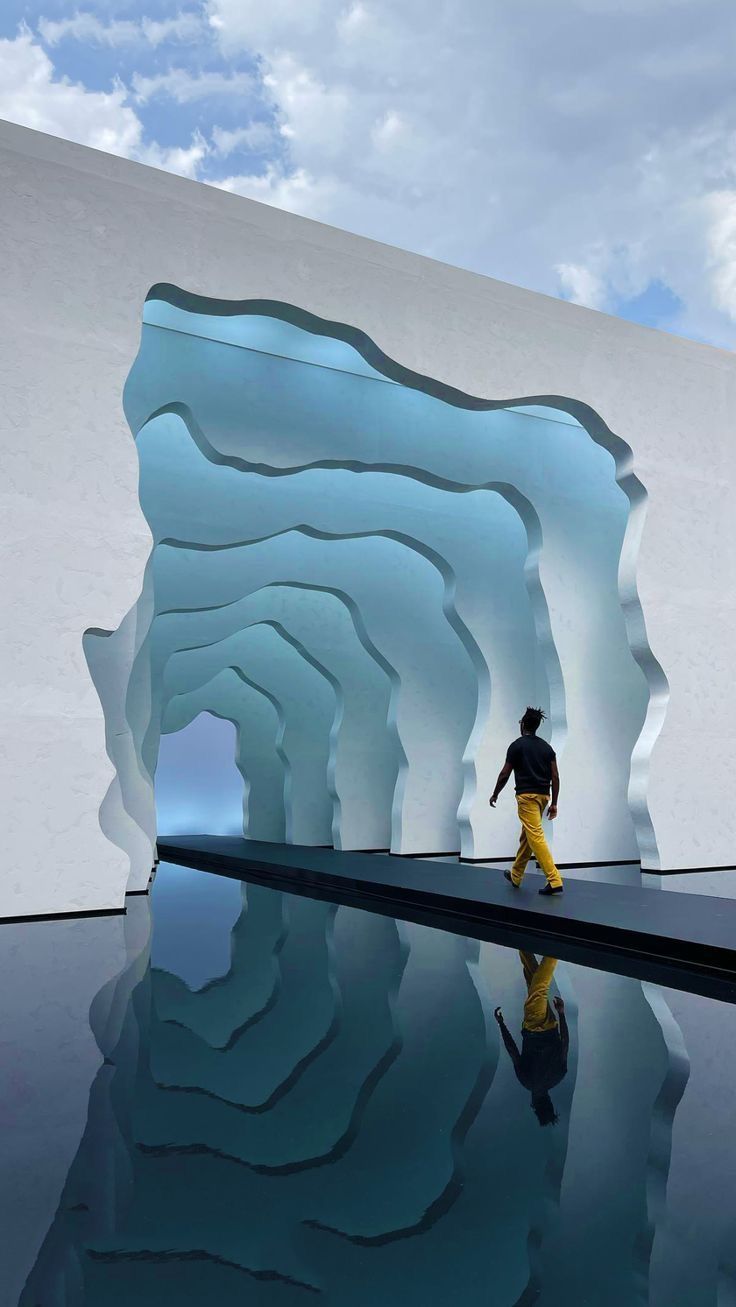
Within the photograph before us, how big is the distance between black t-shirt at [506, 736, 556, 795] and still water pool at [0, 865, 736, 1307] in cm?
338

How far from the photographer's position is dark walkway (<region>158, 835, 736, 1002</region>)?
6910 mm

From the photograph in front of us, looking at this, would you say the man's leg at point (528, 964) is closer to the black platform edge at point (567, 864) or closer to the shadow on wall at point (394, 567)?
the shadow on wall at point (394, 567)

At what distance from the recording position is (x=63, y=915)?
912 cm

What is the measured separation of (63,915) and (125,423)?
4.64 metres

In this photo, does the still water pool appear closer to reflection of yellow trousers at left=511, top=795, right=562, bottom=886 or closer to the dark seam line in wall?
reflection of yellow trousers at left=511, top=795, right=562, bottom=886

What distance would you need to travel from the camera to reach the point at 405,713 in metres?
18.3

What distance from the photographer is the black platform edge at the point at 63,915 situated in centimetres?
888

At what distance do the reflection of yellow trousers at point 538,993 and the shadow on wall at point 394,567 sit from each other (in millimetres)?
6668

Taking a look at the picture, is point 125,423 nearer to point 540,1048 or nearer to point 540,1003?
point 540,1003

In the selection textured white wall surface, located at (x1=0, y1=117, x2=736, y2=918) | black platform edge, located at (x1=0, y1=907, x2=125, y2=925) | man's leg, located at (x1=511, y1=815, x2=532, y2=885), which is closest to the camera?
black platform edge, located at (x1=0, y1=907, x2=125, y2=925)

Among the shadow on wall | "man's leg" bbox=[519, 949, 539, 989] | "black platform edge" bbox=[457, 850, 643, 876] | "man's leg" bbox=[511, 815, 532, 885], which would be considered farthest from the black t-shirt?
"black platform edge" bbox=[457, 850, 643, 876]

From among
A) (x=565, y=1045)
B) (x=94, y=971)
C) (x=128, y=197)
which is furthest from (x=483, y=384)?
(x=565, y=1045)

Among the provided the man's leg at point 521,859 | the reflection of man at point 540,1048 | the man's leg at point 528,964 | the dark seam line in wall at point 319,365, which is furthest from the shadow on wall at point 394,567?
the reflection of man at point 540,1048

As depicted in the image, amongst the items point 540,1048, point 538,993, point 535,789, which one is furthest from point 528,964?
point 535,789
